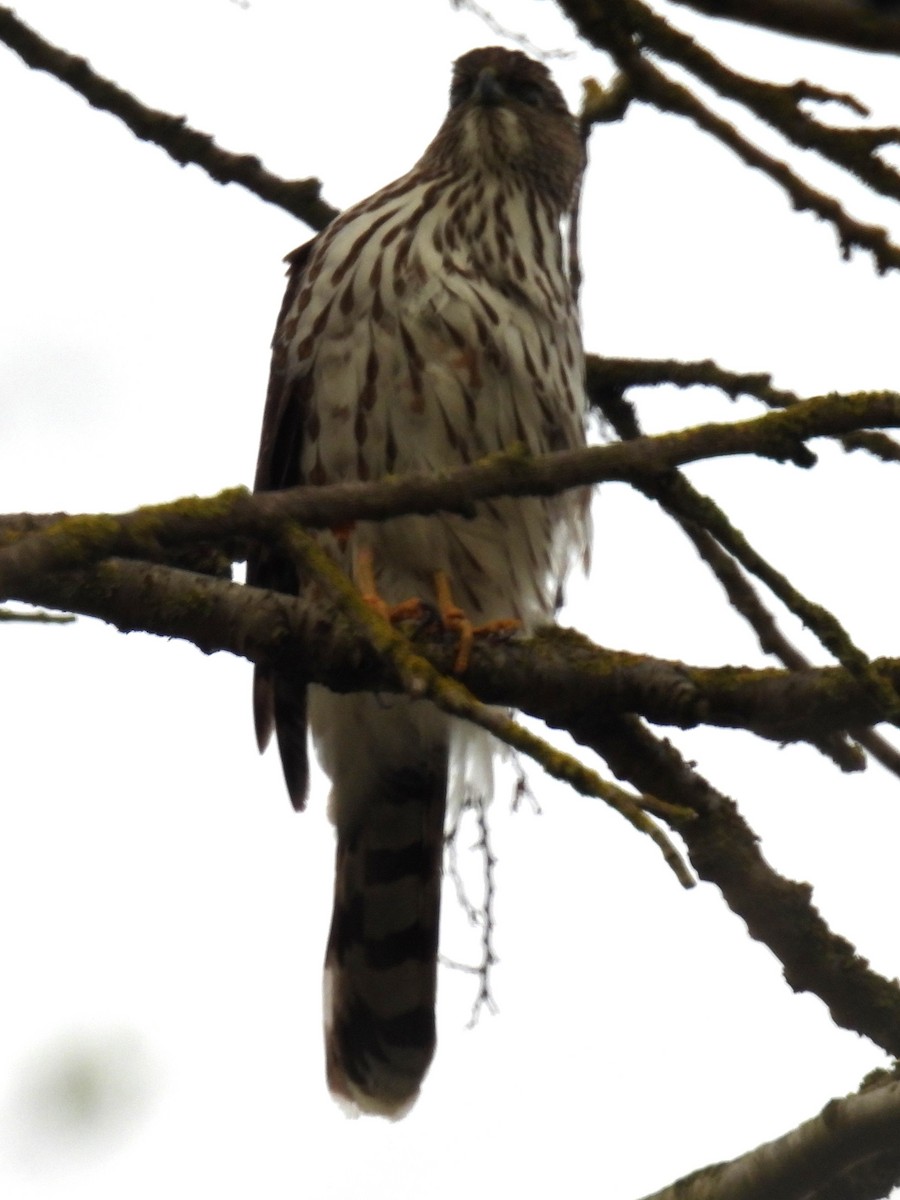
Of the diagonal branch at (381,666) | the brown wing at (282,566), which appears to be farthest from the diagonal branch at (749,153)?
the brown wing at (282,566)

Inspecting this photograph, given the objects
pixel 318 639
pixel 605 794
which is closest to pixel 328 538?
pixel 318 639

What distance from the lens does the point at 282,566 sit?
4930mm

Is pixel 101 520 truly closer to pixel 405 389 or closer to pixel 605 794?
pixel 605 794

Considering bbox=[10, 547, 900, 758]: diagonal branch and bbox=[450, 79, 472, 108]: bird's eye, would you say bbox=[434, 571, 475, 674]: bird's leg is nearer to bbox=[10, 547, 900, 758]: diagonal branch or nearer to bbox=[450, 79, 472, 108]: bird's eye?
bbox=[10, 547, 900, 758]: diagonal branch

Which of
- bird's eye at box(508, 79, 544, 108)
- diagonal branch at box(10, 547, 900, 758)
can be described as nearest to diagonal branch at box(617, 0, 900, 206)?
diagonal branch at box(10, 547, 900, 758)

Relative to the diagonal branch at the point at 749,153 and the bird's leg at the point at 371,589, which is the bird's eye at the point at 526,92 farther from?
the diagonal branch at the point at 749,153

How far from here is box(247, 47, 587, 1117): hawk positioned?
4.60 meters

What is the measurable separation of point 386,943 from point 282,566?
1246mm

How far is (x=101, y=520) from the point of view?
8.41 feet

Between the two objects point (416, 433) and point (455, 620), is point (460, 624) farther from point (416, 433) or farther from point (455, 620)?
point (416, 433)

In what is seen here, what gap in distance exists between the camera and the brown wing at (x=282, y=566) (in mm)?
4848

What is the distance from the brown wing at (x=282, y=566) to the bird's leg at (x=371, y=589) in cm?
30

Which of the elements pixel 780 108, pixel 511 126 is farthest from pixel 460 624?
pixel 511 126

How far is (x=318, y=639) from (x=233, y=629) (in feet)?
0.53
